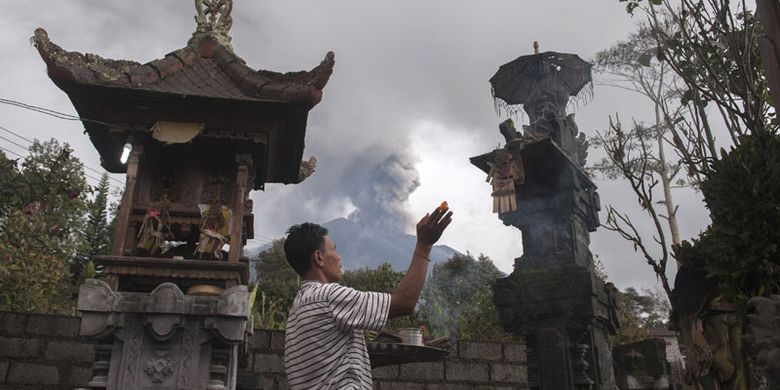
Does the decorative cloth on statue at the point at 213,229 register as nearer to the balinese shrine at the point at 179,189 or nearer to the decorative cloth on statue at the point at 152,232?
the balinese shrine at the point at 179,189

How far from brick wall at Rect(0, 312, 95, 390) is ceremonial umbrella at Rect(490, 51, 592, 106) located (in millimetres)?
8017

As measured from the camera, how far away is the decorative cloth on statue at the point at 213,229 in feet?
20.0

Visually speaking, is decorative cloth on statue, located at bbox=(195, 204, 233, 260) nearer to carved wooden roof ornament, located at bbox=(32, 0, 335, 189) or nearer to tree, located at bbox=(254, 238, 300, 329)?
carved wooden roof ornament, located at bbox=(32, 0, 335, 189)

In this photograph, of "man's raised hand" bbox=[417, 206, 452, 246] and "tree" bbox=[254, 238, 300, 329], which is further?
"tree" bbox=[254, 238, 300, 329]

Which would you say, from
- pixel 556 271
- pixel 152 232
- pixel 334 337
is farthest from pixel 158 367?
pixel 556 271

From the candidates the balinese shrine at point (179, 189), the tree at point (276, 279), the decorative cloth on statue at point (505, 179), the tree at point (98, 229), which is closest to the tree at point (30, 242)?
the balinese shrine at point (179, 189)

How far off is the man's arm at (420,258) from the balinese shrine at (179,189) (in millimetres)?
3631

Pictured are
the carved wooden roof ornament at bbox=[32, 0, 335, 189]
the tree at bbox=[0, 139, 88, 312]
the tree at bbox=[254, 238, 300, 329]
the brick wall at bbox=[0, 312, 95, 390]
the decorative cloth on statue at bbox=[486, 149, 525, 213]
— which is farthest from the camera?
the tree at bbox=[254, 238, 300, 329]

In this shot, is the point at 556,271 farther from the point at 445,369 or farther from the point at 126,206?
the point at 126,206

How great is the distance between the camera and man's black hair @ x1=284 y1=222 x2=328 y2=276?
276 cm

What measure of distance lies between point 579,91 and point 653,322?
31.3m

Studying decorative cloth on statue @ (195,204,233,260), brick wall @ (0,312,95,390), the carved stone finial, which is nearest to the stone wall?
brick wall @ (0,312,95,390)

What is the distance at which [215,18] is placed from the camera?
24.9 ft

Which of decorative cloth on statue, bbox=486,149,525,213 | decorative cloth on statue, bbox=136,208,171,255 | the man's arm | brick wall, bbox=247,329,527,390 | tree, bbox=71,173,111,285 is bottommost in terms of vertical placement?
brick wall, bbox=247,329,527,390
